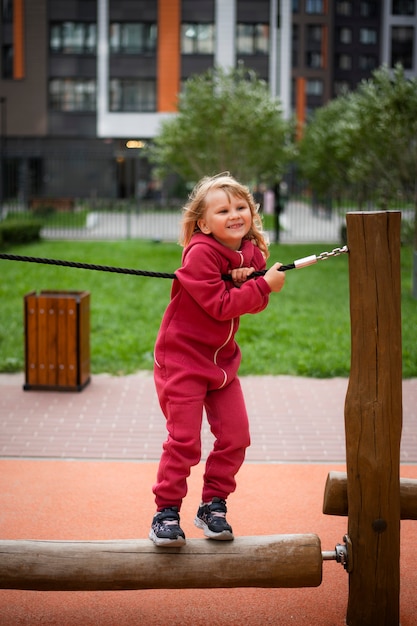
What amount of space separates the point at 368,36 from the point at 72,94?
4137cm

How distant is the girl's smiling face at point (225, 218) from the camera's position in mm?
3740

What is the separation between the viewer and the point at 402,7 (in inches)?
2943

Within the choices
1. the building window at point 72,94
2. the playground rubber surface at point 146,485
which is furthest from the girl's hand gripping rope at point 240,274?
the building window at point 72,94

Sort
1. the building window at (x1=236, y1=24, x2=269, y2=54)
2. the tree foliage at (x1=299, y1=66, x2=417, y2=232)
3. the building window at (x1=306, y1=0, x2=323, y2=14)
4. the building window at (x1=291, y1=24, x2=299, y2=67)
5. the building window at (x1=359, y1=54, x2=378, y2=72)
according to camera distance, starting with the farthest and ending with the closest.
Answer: the building window at (x1=359, y1=54, x2=378, y2=72) → the building window at (x1=291, y1=24, x2=299, y2=67) → the building window at (x1=306, y1=0, x2=323, y2=14) → the building window at (x1=236, y1=24, x2=269, y2=54) → the tree foliage at (x1=299, y1=66, x2=417, y2=232)

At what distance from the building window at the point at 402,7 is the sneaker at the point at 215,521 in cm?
7511

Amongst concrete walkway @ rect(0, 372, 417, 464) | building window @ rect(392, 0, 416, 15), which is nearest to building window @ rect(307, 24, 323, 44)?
building window @ rect(392, 0, 416, 15)

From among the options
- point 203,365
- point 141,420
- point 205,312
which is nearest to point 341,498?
point 203,365

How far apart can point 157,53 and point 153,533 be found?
46.0 m

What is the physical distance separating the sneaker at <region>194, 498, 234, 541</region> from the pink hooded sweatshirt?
1.69ft

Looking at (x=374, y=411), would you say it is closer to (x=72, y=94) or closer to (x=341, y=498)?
(x=341, y=498)

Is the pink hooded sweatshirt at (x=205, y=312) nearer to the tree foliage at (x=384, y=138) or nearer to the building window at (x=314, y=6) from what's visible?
the tree foliage at (x=384, y=138)

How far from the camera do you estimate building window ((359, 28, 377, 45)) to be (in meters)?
79.9

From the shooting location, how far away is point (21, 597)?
4.09m

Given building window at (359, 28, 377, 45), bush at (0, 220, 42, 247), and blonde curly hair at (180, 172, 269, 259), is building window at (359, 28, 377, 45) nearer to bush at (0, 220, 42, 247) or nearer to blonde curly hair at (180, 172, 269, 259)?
bush at (0, 220, 42, 247)
